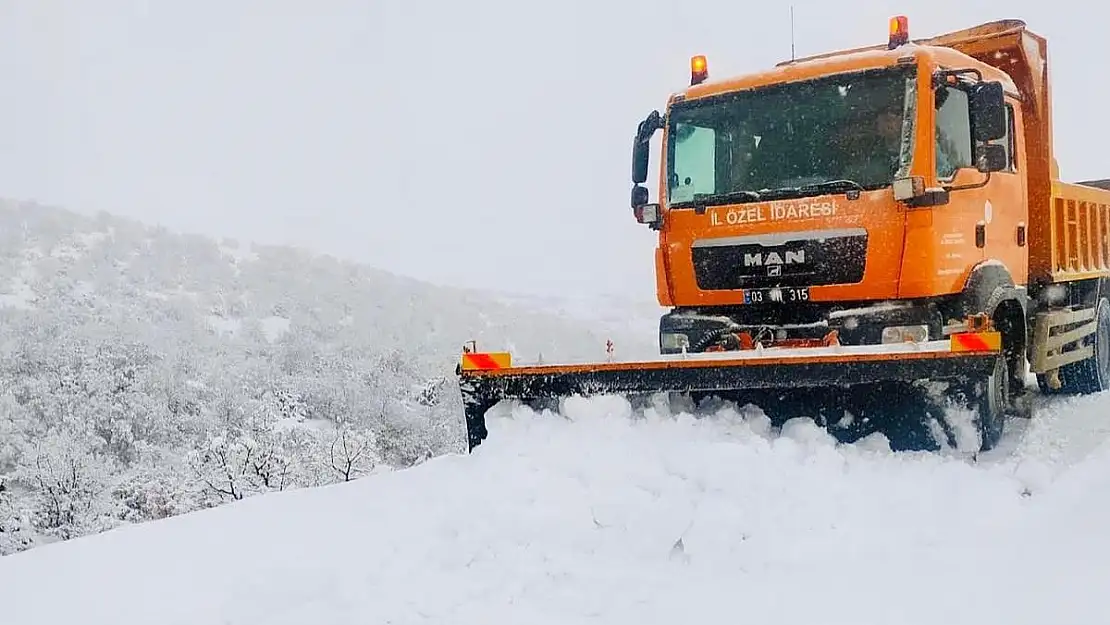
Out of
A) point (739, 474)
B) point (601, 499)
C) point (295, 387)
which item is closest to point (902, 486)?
point (739, 474)

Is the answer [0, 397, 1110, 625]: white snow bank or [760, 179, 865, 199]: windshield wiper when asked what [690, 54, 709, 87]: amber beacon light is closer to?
[760, 179, 865, 199]: windshield wiper

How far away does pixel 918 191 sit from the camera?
18.4 feet

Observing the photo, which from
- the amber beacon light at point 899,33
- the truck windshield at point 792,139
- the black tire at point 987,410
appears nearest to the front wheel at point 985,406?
the black tire at point 987,410

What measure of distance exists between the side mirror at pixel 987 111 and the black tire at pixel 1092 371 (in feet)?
11.7

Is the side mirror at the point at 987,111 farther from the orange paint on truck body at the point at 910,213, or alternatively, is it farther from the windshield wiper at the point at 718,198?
the windshield wiper at the point at 718,198

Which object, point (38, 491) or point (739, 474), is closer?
point (739, 474)

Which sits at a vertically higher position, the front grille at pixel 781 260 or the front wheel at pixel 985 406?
the front grille at pixel 781 260

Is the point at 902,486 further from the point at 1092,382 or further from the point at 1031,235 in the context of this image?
the point at 1092,382

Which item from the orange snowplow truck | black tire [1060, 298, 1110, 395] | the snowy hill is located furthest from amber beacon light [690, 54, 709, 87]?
black tire [1060, 298, 1110, 395]

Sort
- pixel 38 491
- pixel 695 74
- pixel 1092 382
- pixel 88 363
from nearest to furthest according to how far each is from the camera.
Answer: pixel 695 74
pixel 1092 382
pixel 38 491
pixel 88 363

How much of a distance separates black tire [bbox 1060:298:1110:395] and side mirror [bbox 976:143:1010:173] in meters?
3.42

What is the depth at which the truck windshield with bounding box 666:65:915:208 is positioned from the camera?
229 inches

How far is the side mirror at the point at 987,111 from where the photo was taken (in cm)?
572

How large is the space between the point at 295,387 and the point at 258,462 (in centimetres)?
346
